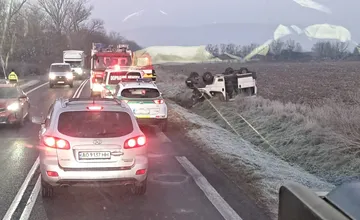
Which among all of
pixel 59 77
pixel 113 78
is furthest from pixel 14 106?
pixel 59 77

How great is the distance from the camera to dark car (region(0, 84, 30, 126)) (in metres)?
15.8

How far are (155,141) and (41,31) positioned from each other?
8258 centimetres

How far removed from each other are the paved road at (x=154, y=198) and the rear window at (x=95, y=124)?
1026mm

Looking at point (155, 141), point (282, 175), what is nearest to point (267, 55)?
point (155, 141)

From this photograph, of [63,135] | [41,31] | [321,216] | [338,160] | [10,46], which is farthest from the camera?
[41,31]

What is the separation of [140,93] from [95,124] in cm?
790

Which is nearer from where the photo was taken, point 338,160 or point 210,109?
point 338,160

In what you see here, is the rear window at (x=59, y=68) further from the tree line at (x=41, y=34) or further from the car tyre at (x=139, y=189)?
the car tyre at (x=139, y=189)

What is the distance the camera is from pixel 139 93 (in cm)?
1558

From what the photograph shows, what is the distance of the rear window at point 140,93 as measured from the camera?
15531mm

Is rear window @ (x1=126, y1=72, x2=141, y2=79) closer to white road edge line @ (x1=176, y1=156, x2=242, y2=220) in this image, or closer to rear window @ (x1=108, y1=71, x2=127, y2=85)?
rear window @ (x1=108, y1=71, x2=127, y2=85)

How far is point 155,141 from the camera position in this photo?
13.8m

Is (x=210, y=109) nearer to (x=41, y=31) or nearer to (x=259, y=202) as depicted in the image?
(x=259, y=202)

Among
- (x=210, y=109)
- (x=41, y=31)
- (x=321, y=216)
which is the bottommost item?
(x=210, y=109)
